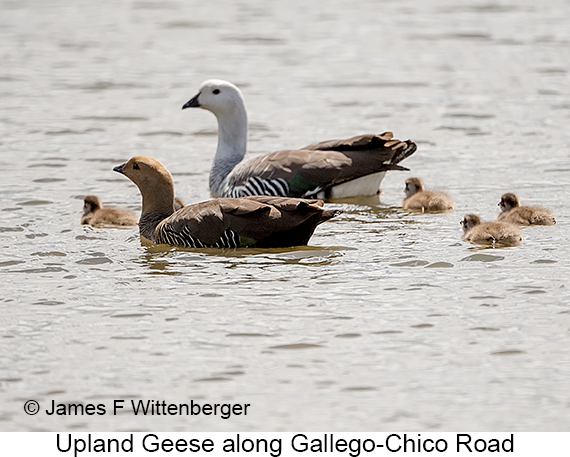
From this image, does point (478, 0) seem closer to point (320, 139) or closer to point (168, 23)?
point (168, 23)

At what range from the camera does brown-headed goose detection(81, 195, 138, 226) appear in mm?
11117

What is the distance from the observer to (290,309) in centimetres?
834

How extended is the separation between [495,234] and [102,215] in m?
3.60

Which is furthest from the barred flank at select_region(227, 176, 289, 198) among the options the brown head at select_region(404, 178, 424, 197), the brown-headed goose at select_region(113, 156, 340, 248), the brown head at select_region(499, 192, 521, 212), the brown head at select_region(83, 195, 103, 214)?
the brown head at select_region(499, 192, 521, 212)

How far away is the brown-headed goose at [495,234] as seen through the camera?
9984 millimetres

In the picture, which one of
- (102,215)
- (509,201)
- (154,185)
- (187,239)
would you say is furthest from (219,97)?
(509,201)

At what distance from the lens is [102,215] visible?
11125 millimetres

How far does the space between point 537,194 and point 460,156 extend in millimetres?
2009

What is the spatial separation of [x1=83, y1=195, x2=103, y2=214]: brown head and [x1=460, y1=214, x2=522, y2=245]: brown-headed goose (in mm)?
3498

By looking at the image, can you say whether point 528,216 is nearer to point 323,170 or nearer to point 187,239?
point 323,170

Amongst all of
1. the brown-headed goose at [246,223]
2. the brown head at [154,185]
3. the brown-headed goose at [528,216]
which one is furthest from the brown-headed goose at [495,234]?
the brown head at [154,185]

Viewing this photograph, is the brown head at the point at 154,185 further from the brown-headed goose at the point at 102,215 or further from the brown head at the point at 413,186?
the brown head at the point at 413,186

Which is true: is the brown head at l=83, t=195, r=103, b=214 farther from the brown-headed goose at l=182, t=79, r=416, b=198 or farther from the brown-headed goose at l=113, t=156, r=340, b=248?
the brown-headed goose at l=182, t=79, r=416, b=198
